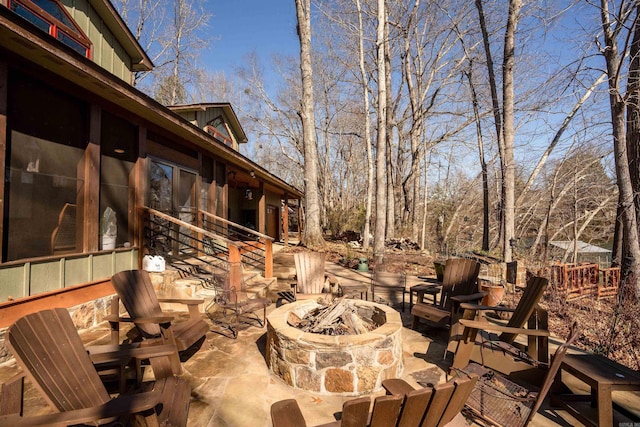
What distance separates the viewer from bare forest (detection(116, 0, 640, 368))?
5.76m

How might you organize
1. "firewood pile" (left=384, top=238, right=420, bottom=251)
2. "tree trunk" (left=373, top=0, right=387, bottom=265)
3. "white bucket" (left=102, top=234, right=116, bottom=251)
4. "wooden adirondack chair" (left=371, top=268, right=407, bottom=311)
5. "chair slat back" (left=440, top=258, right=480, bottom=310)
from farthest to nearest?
"firewood pile" (left=384, top=238, right=420, bottom=251)
"tree trunk" (left=373, top=0, right=387, bottom=265)
"wooden adirondack chair" (left=371, top=268, right=407, bottom=311)
"white bucket" (left=102, top=234, right=116, bottom=251)
"chair slat back" (left=440, top=258, right=480, bottom=310)

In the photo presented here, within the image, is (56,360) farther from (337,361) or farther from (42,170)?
(42,170)

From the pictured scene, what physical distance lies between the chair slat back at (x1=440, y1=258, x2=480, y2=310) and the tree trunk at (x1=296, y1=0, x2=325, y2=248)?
723cm

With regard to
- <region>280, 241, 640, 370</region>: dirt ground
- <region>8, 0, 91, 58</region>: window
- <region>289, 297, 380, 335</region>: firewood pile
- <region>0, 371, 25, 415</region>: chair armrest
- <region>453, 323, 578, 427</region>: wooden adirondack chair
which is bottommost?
<region>280, 241, 640, 370</region>: dirt ground

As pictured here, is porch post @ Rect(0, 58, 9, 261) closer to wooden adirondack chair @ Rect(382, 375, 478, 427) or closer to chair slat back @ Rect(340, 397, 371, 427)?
chair slat back @ Rect(340, 397, 371, 427)

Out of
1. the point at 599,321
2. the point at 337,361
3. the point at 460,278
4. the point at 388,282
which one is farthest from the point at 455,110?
the point at 337,361

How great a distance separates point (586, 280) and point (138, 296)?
Answer: 910cm

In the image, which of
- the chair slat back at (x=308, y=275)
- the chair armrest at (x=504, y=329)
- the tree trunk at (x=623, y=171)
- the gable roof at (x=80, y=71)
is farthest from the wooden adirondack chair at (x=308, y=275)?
the tree trunk at (x=623, y=171)

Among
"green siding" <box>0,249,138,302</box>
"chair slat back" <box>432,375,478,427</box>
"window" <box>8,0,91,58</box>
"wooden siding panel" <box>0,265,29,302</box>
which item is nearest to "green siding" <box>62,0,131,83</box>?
"window" <box>8,0,91,58</box>

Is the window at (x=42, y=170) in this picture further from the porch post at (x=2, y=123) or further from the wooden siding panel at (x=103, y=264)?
the wooden siding panel at (x=103, y=264)

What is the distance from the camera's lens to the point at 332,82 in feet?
68.4

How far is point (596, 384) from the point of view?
213 cm

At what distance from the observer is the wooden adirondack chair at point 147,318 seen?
2.77 meters

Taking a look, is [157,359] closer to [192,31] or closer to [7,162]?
[7,162]
